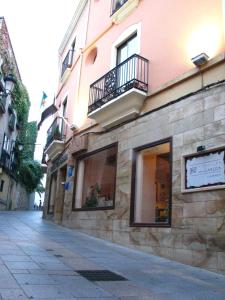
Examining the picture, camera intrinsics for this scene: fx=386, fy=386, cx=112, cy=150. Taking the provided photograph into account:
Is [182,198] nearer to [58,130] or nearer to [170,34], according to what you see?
[170,34]

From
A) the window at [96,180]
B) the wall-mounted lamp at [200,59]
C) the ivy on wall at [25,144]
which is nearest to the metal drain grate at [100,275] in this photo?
the window at [96,180]

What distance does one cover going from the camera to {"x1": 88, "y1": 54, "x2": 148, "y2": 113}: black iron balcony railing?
1109cm

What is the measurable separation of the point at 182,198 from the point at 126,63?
5.03m

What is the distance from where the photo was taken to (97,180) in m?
13.2

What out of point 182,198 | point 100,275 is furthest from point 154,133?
point 100,275

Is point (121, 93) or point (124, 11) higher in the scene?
point (124, 11)

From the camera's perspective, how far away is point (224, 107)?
8070mm

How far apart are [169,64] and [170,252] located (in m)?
4.90

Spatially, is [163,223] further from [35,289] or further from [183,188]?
[35,289]

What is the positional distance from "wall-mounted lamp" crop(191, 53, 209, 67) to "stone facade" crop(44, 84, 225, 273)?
2.42ft

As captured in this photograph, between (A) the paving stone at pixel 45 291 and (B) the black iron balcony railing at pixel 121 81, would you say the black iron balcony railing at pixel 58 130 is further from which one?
(A) the paving stone at pixel 45 291

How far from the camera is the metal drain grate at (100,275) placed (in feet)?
19.8

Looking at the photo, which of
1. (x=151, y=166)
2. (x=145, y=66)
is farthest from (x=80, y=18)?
(x=151, y=166)

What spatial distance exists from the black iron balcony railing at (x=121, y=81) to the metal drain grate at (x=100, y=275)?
5750mm
